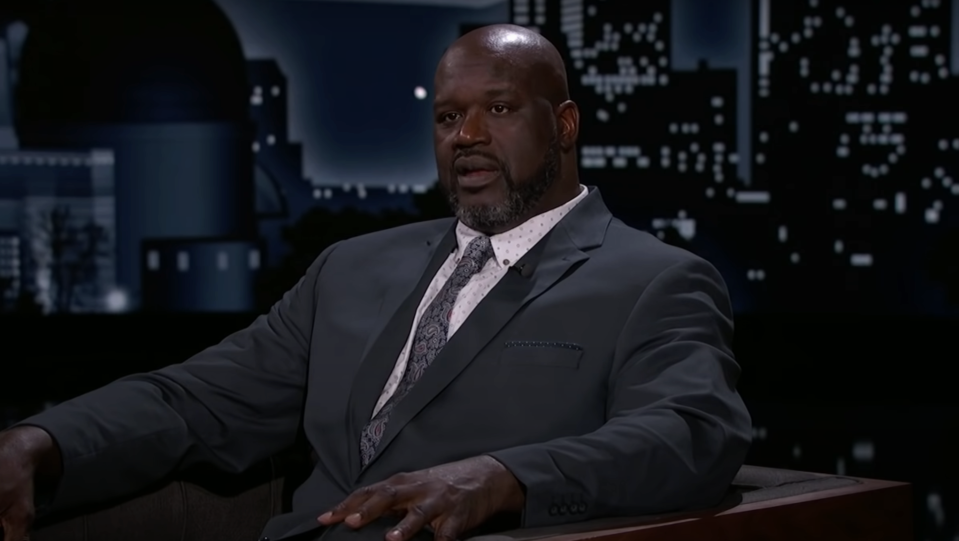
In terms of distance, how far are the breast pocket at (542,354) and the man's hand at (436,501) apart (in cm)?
30

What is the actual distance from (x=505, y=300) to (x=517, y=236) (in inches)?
7.0

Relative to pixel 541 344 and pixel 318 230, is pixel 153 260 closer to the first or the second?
pixel 318 230

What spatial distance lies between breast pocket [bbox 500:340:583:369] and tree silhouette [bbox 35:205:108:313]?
4320 mm

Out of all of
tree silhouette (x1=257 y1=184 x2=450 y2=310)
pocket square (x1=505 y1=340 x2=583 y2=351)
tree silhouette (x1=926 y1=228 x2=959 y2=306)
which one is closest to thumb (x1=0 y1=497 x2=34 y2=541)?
pocket square (x1=505 y1=340 x2=583 y2=351)

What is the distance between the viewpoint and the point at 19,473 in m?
1.48

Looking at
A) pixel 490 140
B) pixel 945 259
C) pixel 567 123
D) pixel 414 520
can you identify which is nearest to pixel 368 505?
pixel 414 520

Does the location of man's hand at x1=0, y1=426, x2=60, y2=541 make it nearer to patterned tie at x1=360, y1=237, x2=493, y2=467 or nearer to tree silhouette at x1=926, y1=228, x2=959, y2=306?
patterned tie at x1=360, y1=237, x2=493, y2=467

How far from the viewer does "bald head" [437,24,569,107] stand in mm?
1776

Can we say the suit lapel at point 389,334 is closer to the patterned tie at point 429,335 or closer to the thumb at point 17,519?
the patterned tie at point 429,335

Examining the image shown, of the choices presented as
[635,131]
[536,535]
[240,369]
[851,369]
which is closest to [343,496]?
[240,369]

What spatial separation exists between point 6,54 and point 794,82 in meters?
3.73

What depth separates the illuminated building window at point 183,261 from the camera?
5512 millimetres

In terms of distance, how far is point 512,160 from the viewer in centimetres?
180

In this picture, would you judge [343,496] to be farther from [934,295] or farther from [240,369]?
[934,295]
